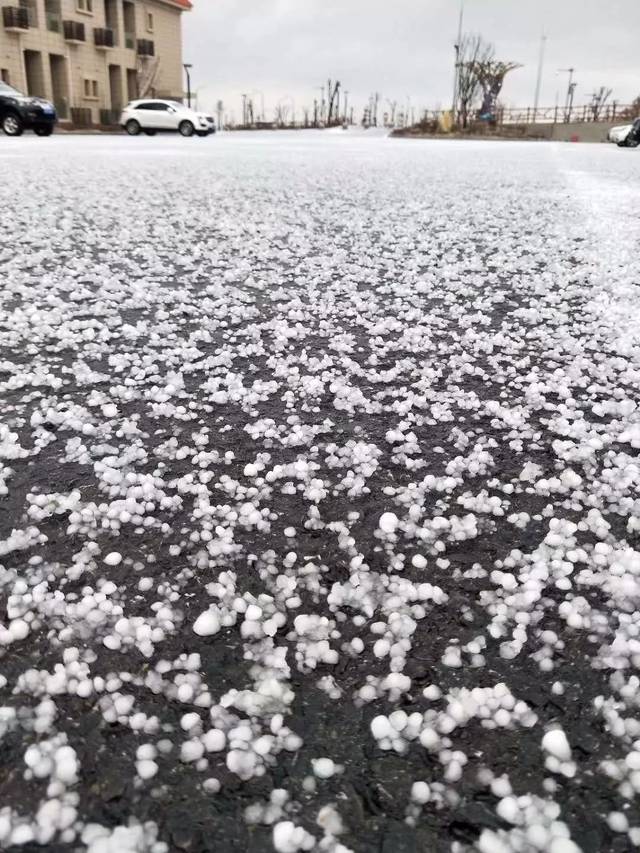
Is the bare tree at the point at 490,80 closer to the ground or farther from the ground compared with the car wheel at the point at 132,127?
farther from the ground

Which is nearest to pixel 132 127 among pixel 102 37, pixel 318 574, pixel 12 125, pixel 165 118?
pixel 165 118

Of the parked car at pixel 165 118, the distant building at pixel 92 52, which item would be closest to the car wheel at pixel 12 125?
the parked car at pixel 165 118

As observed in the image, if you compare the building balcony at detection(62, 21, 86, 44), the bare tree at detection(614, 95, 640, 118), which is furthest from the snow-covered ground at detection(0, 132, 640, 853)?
the bare tree at detection(614, 95, 640, 118)

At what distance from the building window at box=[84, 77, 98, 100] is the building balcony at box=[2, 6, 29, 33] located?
13.8 feet

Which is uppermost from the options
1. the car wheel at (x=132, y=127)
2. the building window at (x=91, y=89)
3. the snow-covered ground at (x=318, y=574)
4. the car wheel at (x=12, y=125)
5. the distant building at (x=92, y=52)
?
the distant building at (x=92, y=52)

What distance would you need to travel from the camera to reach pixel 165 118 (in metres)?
23.8

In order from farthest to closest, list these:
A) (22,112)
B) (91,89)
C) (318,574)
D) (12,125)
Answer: (91,89) < (12,125) < (22,112) < (318,574)

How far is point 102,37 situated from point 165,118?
11087mm

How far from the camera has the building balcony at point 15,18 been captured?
2656 cm

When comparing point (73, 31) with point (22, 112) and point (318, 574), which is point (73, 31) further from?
point (318, 574)

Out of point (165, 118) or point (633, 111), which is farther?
point (633, 111)

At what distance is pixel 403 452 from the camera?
5.50ft

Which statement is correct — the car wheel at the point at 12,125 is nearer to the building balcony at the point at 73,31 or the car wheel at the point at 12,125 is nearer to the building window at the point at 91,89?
the building balcony at the point at 73,31

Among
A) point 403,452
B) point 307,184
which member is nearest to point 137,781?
point 403,452
